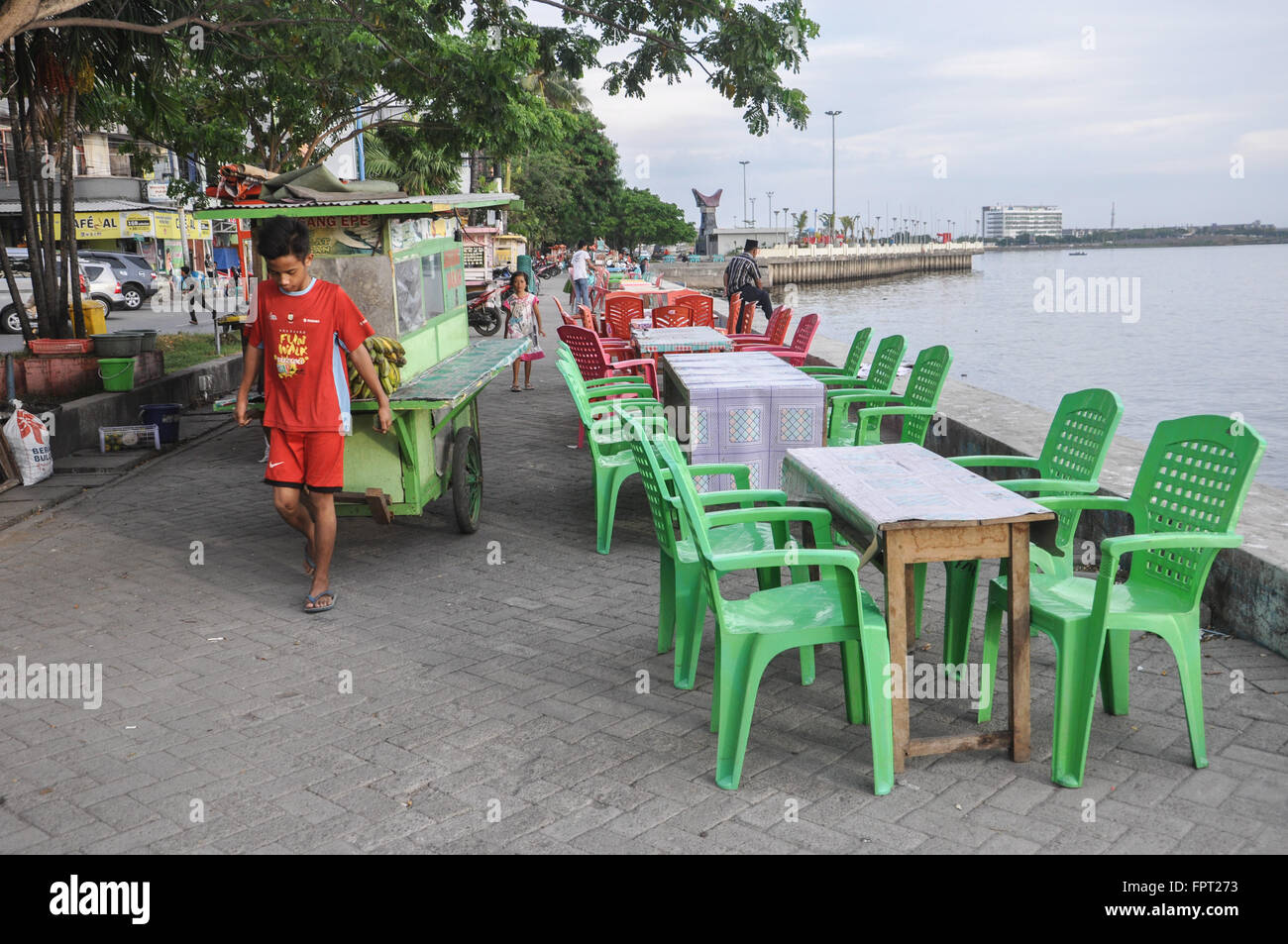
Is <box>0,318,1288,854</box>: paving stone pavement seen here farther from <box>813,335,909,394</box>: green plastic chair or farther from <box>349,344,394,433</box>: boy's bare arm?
<box>813,335,909,394</box>: green plastic chair

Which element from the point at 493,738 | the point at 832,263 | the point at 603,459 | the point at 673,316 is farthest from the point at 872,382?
the point at 832,263

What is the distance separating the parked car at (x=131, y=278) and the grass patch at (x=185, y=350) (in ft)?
35.3

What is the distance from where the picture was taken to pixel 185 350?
647 inches

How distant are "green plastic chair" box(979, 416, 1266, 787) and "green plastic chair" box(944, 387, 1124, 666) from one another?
0.23m

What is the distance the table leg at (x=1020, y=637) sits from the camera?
142 inches

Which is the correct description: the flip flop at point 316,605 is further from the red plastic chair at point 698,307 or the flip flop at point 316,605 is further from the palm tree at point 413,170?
the palm tree at point 413,170

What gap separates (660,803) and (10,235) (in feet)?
151

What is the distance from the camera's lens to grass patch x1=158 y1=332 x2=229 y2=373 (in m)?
14.4

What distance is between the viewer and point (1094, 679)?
353cm

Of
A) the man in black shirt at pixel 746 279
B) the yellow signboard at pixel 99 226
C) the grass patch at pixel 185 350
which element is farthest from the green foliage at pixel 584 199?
the yellow signboard at pixel 99 226

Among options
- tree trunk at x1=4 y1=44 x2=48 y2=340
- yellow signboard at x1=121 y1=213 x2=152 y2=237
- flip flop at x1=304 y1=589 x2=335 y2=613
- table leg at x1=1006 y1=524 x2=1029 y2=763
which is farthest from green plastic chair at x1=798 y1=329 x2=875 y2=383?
yellow signboard at x1=121 y1=213 x2=152 y2=237

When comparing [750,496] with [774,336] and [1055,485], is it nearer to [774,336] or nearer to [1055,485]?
[1055,485]

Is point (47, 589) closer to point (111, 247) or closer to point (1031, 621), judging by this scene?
point (1031, 621)
